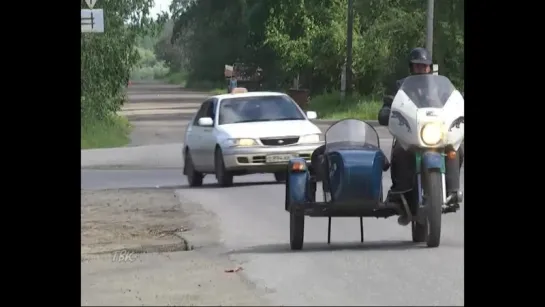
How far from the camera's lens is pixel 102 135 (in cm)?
4416

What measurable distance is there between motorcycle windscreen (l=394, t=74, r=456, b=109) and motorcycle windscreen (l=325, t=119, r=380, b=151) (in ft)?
1.68

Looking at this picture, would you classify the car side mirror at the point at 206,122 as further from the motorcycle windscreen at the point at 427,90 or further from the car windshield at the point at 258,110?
the motorcycle windscreen at the point at 427,90

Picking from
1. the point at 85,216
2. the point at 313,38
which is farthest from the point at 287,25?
the point at 85,216

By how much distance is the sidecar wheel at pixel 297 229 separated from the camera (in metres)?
13.3

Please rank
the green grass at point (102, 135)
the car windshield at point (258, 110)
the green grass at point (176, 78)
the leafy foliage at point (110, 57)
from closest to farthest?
the car windshield at point (258, 110) → the green grass at point (102, 135) → the leafy foliage at point (110, 57) → the green grass at point (176, 78)

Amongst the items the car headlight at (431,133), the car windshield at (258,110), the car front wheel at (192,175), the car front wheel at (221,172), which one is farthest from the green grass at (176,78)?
the car headlight at (431,133)

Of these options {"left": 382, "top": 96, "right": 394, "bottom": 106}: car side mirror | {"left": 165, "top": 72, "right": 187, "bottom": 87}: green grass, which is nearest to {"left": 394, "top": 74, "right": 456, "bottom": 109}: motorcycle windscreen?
→ {"left": 382, "top": 96, "right": 394, "bottom": 106}: car side mirror

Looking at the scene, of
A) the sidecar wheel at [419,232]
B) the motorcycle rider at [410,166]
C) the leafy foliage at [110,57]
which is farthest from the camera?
the leafy foliage at [110,57]

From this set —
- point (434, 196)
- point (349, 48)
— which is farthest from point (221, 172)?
point (349, 48)

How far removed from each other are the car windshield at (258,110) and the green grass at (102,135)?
17.2 m

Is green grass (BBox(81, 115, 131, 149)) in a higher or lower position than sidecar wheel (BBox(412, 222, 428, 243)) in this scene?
lower

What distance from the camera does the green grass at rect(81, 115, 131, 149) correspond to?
42.0 metres

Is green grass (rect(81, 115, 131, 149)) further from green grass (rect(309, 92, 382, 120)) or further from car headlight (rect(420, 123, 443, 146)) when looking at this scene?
car headlight (rect(420, 123, 443, 146))
